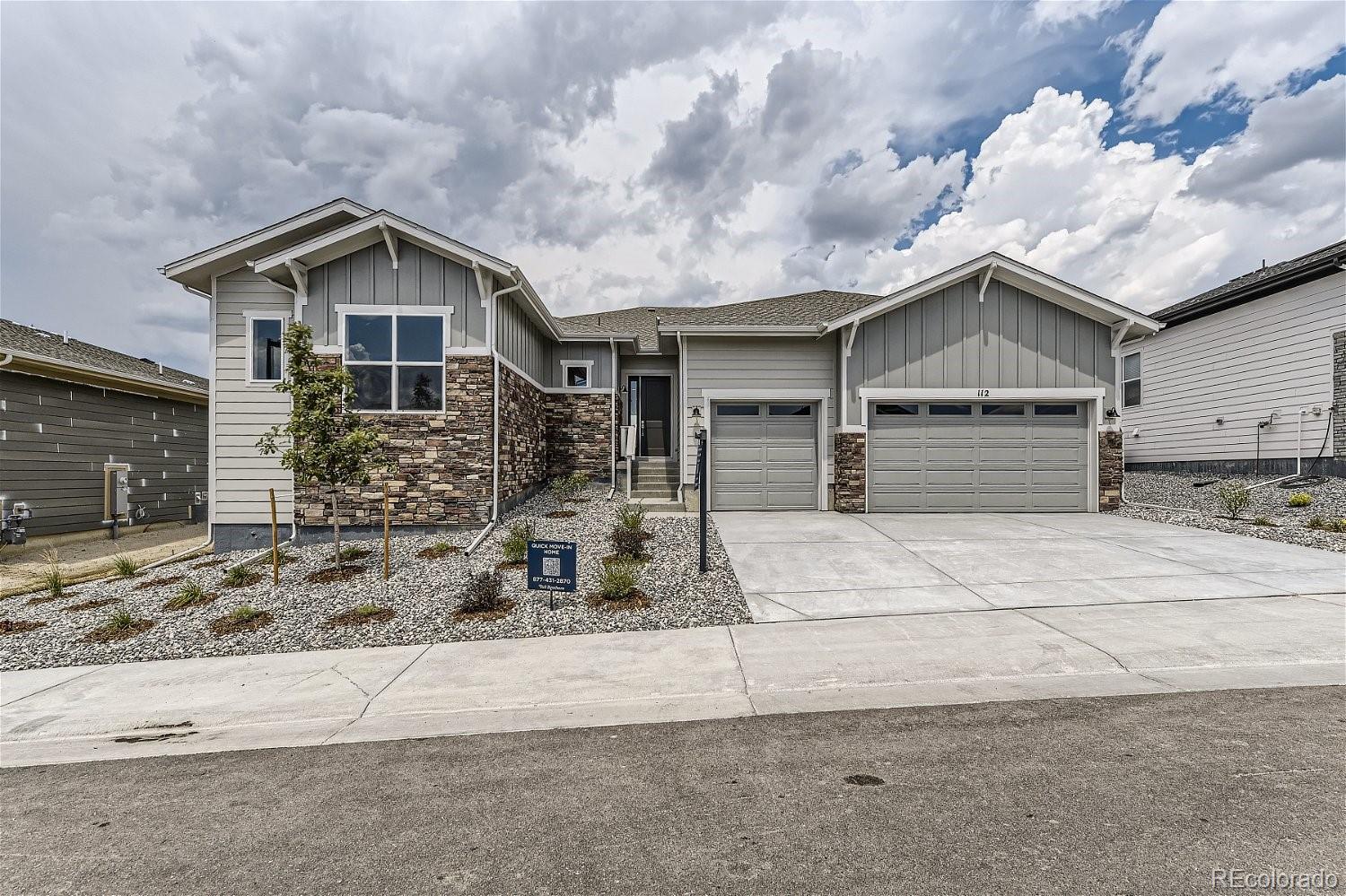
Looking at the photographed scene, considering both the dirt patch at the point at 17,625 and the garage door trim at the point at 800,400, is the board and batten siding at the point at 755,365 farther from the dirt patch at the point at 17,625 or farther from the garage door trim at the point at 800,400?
the dirt patch at the point at 17,625

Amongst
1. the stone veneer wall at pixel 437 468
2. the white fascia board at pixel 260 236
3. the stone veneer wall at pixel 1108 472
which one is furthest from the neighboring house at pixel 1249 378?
the white fascia board at pixel 260 236

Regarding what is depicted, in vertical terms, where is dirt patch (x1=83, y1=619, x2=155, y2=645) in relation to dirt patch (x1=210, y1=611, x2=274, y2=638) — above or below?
below

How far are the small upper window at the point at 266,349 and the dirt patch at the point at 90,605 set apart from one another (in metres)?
4.27

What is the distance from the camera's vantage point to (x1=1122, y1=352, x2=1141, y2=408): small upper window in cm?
1664

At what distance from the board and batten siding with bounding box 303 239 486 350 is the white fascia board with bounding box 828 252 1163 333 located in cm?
670

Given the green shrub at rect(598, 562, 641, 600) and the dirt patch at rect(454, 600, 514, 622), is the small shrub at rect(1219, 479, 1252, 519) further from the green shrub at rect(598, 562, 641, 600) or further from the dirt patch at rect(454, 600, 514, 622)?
the dirt patch at rect(454, 600, 514, 622)

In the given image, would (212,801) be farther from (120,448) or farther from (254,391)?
(120,448)

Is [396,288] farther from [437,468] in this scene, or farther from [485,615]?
[485,615]

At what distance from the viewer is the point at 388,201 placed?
9633mm

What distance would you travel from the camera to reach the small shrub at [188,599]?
6578 mm

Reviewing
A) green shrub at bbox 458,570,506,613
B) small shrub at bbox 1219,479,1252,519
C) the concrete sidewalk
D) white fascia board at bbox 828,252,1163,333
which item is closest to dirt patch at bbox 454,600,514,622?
green shrub at bbox 458,570,506,613

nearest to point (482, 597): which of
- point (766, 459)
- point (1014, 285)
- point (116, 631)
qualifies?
point (116, 631)

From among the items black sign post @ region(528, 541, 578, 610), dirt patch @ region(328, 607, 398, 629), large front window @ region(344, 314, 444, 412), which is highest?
large front window @ region(344, 314, 444, 412)

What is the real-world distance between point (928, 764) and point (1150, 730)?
4.94ft
